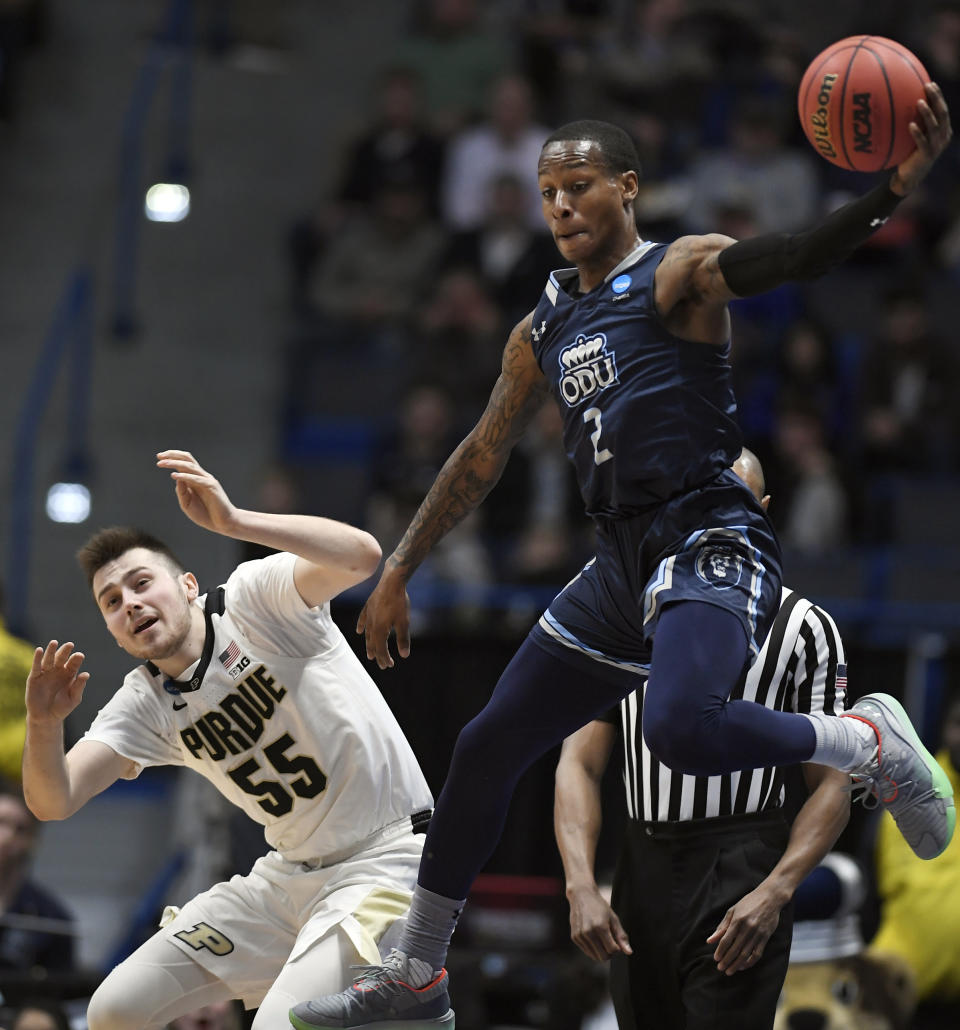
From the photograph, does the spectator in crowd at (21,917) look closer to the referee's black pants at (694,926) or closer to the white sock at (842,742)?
the referee's black pants at (694,926)

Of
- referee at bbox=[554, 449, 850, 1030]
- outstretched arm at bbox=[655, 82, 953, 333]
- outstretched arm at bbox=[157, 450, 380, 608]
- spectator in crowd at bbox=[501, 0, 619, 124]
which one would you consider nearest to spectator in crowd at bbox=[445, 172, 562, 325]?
spectator in crowd at bbox=[501, 0, 619, 124]

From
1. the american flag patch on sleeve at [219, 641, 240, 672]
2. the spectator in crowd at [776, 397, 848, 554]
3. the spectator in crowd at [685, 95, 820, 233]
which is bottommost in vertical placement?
the american flag patch on sleeve at [219, 641, 240, 672]

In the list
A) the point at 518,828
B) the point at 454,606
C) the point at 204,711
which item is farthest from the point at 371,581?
the point at 204,711

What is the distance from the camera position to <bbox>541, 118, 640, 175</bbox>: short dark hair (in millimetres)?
4625

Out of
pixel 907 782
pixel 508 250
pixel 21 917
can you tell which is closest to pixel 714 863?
pixel 907 782

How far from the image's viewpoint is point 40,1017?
643 cm

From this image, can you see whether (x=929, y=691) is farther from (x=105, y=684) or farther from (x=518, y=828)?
(x=105, y=684)

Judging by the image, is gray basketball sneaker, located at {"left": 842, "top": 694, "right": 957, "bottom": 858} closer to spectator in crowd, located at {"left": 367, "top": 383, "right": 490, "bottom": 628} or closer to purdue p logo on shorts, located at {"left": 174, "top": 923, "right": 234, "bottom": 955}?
purdue p logo on shorts, located at {"left": 174, "top": 923, "right": 234, "bottom": 955}

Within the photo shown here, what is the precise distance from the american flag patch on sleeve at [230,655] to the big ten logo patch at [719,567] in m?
1.56

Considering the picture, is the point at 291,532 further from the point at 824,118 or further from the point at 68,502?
the point at 68,502

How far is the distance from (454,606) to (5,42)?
6.27m

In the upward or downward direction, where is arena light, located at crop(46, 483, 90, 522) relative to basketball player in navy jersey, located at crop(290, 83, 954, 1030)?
upward

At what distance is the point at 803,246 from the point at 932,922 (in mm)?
3996

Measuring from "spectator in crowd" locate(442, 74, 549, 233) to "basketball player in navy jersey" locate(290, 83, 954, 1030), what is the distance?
703 centimetres
